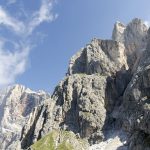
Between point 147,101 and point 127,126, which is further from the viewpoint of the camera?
point 127,126

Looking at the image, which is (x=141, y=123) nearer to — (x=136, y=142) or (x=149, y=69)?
(x=136, y=142)

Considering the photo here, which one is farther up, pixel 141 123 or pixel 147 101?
pixel 147 101

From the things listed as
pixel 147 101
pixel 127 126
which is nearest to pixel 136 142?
pixel 147 101

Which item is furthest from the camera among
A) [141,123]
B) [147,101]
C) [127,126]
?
[127,126]

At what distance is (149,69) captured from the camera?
200 m

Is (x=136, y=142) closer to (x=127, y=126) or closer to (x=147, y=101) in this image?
(x=147, y=101)

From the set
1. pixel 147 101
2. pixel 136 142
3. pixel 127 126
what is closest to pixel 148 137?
pixel 136 142

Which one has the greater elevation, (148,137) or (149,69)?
(149,69)

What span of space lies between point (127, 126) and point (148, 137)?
116 feet

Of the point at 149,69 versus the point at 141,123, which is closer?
the point at 141,123

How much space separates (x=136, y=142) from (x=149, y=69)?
5287 cm

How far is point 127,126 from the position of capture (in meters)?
192

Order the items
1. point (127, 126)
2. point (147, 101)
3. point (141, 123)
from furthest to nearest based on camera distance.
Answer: point (127, 126), point (147, 101), point (141, 123)

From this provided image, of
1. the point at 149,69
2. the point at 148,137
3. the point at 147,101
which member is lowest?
the point at 148,137
